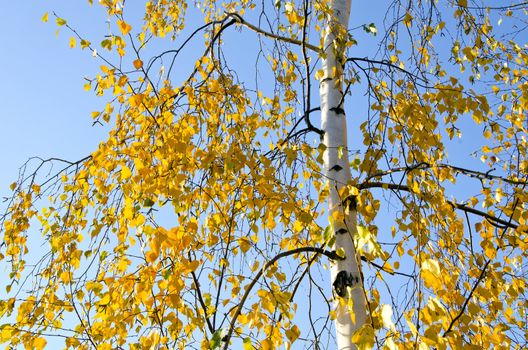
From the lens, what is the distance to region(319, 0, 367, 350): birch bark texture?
6.95 ft

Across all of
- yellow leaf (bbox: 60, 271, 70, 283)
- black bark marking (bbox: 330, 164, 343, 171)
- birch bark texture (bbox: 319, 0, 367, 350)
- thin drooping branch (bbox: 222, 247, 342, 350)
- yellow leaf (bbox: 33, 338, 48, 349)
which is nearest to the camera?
thin drooping branch (bbox: 222, 247, 342, 350)

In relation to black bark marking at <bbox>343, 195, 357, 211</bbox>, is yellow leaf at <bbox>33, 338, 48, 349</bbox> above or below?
below

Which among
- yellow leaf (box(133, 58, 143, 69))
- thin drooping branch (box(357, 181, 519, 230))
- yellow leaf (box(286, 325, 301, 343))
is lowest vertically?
yellow leaf (box(286, 325, 301, 343))

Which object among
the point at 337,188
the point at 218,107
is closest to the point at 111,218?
the point at 218,107

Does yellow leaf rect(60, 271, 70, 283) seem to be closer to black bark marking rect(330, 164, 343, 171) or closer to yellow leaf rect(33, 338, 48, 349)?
yellow leaf rect(33, 338, 48, 349)

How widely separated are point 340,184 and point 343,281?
18.6 inches

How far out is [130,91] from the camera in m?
2.63

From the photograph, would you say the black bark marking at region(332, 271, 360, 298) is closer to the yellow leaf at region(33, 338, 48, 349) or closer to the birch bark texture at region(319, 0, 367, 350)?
the birch bark texture at region(319, 0, 367, 350)

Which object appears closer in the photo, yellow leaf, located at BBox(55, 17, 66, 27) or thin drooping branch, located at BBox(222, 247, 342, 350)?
→ thin drooping branch, located at BBox(222, 247, 342, 350)

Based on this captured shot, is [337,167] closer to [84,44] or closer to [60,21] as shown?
[84,44]

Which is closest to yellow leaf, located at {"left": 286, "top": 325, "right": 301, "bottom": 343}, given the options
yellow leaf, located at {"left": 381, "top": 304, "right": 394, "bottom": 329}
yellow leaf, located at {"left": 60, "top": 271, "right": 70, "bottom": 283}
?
yellow leaf, located at {"left": 381, "top": 304, "right": 394, "bottom": 329}

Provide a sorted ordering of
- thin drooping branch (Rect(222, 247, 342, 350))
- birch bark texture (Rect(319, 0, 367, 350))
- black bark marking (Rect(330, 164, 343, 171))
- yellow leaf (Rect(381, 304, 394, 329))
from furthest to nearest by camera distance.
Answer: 1. black bark marking (Rect(330, 164, 343, 171))
2. birch bark texture (Rect(319, 0, 367, 350))
3. thin drooping branch (Rect(222, 247, 342, 350))
4. yellow leaf (Rect(381, 304, 394, 329))

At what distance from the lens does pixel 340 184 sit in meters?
2.45

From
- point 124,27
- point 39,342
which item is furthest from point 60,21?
point 39,342
